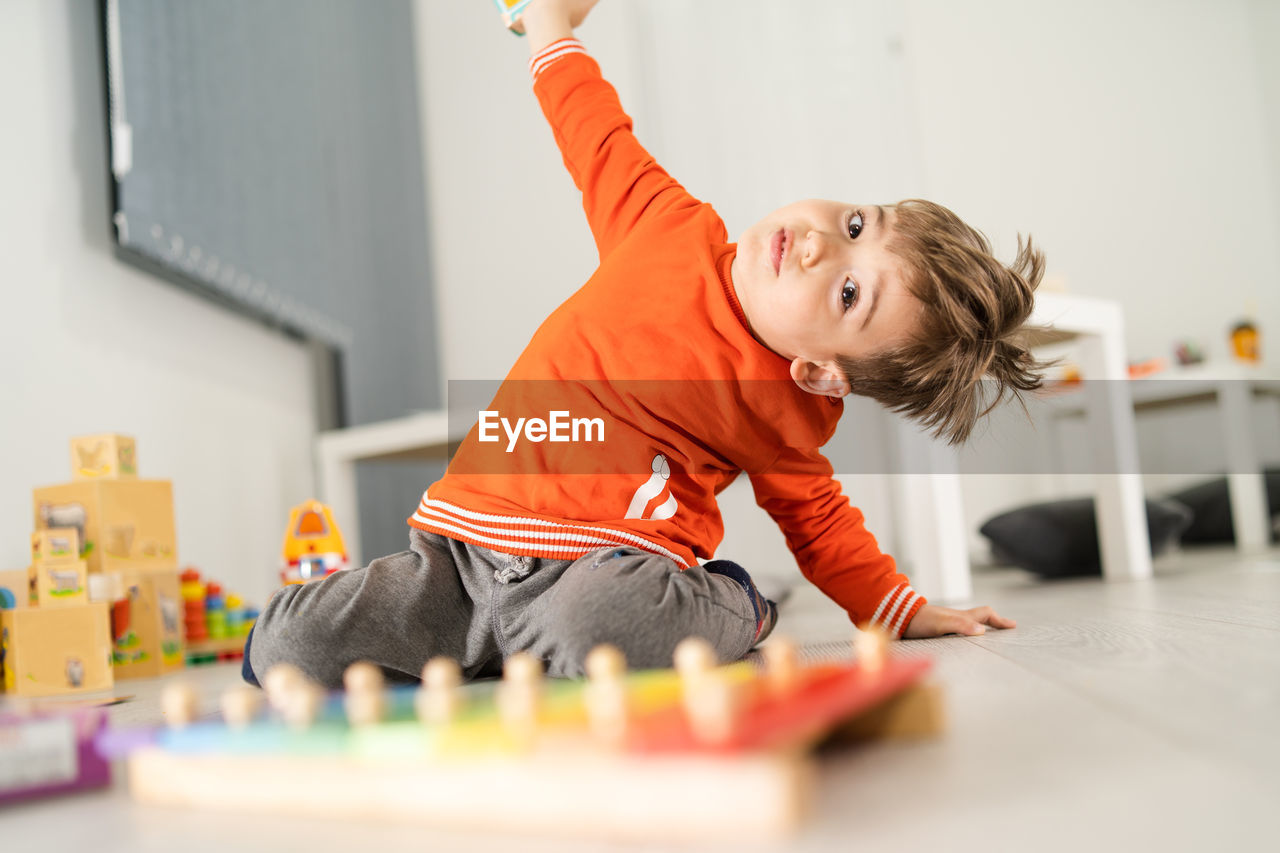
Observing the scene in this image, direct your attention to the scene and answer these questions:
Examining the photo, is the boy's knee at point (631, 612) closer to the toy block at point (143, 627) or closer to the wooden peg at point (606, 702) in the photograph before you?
the wooden peg at point (606, 702)

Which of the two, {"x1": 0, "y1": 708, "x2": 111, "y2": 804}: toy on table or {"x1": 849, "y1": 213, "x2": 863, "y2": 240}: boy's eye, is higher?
{"x1": 849, "y1": 213, "x2": 863, "y2": 240}: boy's eye

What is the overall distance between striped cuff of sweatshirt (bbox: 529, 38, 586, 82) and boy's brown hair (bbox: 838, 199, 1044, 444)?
40 cm

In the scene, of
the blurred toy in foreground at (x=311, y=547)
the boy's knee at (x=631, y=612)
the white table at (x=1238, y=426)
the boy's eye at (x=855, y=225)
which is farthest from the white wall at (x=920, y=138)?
the boy's knee at (x=631, y=612)

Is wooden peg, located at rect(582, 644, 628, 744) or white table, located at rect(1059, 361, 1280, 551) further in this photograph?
white table, located at rect(1059, 361, 1280, 551)

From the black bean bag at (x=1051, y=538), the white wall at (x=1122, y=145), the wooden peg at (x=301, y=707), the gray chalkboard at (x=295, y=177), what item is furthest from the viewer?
the white wall at (x=1122, y=145)

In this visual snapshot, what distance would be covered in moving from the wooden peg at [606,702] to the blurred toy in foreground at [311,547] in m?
0.94

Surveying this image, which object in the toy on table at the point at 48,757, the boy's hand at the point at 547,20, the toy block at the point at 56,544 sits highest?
the boy's hand at the point at 547,20

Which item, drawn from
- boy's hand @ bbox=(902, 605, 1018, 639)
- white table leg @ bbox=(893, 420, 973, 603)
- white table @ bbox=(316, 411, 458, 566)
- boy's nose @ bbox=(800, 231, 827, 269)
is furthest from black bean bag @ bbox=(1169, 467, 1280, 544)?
boy's nose @ bbox=(800, 231, 827, 269)

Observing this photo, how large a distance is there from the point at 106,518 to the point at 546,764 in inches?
37.3

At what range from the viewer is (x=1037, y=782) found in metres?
0.36

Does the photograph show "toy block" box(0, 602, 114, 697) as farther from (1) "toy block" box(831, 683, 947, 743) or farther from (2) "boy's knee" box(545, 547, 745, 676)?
(1) "toy block" box(831, 683, 947, 743)

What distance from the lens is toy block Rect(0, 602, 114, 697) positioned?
972 mm

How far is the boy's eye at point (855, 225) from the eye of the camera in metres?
0.84

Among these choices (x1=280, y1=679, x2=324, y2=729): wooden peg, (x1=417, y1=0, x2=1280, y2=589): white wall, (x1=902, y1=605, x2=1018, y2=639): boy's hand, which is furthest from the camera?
(x1=417, y1=0, x2=1280, y2=589): white wall
